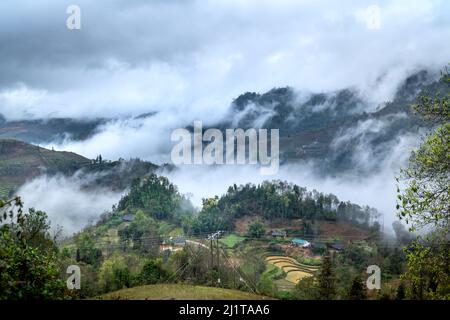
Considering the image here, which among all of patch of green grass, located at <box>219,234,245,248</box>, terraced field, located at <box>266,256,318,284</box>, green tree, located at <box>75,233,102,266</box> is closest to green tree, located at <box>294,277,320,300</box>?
terraced field, located at <box>266,256,318,284</box>

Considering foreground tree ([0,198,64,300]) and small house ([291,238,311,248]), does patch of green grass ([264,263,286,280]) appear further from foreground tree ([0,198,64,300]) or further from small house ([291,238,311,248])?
foreground tree ([0,198,64,300])

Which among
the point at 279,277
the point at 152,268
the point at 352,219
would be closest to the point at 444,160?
the point at 152,268

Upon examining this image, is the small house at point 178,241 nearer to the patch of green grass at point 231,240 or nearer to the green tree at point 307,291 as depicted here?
the patch of green grass at point 231,240

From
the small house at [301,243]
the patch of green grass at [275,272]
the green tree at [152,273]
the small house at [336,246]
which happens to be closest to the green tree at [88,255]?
the patch of green grass at [275,272]

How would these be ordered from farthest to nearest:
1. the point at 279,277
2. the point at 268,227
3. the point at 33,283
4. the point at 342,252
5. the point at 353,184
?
the point at 353,184
the point at 268,227
the point at 342,252
the point at 279,277
the point at 33,283

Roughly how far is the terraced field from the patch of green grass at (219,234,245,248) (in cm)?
925

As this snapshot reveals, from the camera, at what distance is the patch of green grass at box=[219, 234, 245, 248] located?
294 feet

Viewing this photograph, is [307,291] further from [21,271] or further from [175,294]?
[21,271]

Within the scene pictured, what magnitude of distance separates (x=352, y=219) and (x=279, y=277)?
50.5 meters

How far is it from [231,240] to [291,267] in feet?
61.3

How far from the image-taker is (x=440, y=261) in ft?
37.8

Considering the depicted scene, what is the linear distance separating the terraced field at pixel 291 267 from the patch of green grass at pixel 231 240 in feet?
30.3

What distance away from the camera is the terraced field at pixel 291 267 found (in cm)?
7247
